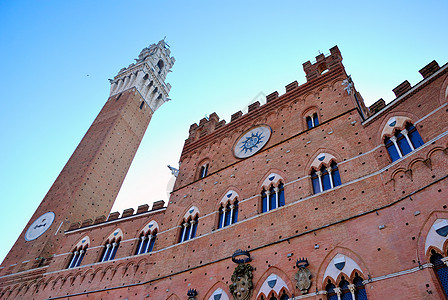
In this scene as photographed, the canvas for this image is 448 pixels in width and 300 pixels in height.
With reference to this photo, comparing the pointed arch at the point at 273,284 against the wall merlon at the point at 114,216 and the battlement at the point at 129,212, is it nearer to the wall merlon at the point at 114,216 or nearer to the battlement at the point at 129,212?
the battlement at the point at 129,212

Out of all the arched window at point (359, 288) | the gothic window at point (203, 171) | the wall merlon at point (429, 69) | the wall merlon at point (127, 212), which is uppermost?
the gothic window at point (203, 171)

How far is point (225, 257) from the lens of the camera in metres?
10.8

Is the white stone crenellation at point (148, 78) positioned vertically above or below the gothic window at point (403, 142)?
above

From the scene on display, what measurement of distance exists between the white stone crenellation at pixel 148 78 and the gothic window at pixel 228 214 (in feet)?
71.8

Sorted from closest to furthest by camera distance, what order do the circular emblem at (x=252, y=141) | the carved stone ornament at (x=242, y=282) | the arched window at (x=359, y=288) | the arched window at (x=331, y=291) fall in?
the arched window at (x=359, y=288), the arched window at (x=331, y=291), the carved stone ornament at (x=242, y=282), the circular emblem at (x=252, y=141)

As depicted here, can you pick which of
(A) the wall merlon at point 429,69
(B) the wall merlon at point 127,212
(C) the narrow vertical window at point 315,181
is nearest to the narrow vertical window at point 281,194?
(C) the narrow vertical window at point 315,181

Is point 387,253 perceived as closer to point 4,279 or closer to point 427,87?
point 427,87

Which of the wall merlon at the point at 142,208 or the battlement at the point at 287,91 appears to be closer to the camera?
the battlement at the point at 287,91

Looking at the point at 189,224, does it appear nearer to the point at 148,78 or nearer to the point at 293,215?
the point at 293,215

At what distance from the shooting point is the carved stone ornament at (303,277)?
27.5 feet

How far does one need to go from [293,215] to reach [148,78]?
26253 mm

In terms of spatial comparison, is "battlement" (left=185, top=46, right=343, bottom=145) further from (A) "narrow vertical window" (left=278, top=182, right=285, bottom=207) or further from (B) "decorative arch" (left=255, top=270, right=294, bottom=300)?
(B) "decorative arch" (left=255, top=270, right=294, bottom=300)

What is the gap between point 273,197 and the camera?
37.6 feet

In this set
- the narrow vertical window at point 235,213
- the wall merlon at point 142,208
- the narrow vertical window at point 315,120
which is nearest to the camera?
the narrow vertical window at point 235,213
